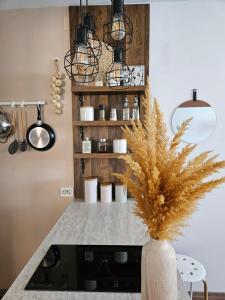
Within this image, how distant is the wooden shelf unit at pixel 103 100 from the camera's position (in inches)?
77.4

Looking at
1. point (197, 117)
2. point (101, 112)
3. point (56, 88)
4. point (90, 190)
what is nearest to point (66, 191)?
point (90, 190)

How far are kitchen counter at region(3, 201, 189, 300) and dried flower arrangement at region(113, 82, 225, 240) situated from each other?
406 millimetres

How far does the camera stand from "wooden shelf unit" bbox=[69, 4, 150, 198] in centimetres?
197

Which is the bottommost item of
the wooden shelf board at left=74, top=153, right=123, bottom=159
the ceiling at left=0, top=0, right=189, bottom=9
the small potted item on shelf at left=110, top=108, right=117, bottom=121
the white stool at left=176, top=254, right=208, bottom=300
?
the white stool at left=176, top=254, right=208, bottom=300

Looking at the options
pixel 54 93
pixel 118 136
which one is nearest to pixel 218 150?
pixel 118 136

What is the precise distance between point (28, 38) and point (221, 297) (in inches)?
106

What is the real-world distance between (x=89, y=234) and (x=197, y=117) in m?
1.26

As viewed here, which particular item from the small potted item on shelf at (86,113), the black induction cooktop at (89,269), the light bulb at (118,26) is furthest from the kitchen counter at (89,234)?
the light bulb at (118,26)

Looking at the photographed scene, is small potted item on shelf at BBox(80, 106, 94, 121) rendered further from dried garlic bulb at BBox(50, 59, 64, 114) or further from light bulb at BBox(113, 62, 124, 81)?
light bulb at BBox(113, 62, 124, 81)

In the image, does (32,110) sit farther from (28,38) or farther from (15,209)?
(15,209)

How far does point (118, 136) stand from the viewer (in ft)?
6.90

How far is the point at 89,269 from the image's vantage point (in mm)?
1115

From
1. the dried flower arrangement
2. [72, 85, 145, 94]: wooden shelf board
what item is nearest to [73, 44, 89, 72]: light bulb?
the dried flower arrangement

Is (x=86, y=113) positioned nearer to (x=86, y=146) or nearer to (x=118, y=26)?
(x=86, y=146)
